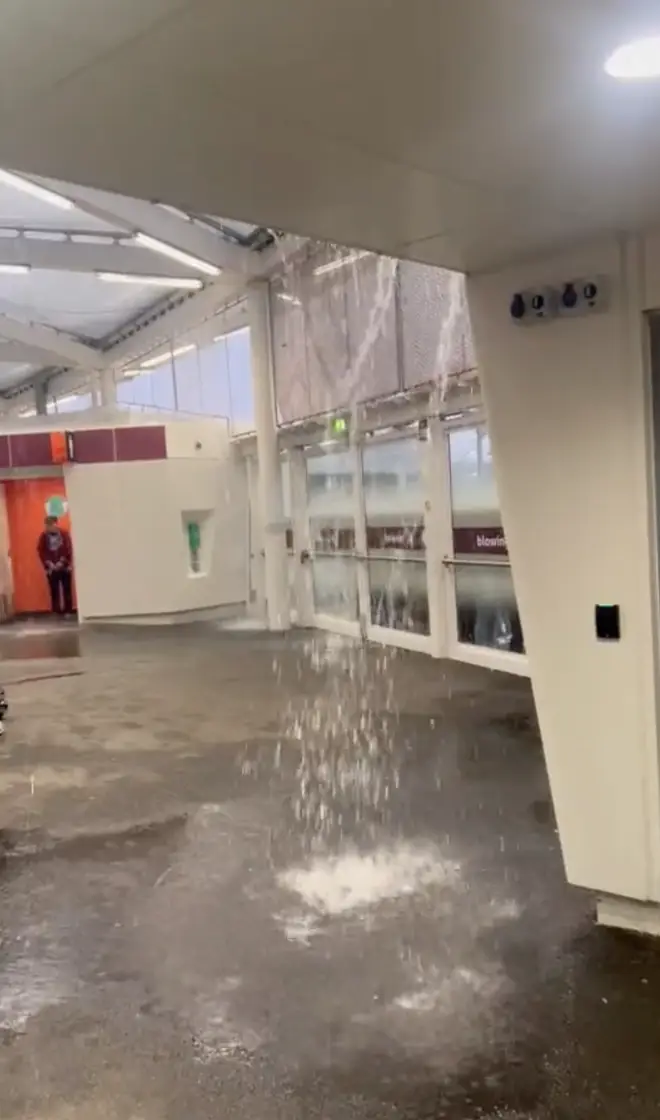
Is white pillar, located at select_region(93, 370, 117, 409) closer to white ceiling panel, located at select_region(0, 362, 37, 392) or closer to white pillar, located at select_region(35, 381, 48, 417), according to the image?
Result: white ceiling panel, located at select_region(0, 362, 37, 392)

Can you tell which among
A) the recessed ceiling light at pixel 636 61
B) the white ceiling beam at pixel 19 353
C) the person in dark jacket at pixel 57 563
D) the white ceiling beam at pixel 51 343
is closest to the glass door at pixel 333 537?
the person in dark jacket at pixel 57 563

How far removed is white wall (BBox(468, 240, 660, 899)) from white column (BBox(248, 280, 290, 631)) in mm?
7888

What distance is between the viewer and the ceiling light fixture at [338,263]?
9398 millimetres

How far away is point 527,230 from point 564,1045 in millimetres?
2294

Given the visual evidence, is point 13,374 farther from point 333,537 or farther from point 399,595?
point 399,595

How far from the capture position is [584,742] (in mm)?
3393

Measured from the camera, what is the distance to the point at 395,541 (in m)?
9.83

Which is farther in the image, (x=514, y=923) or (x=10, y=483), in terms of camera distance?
(x=10, y=483)

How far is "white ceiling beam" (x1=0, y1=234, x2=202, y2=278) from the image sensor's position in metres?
10.6

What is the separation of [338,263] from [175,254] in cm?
169

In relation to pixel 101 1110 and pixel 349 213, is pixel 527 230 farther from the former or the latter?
pixel 101 1110

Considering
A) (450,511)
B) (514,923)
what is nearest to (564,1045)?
(514,923)

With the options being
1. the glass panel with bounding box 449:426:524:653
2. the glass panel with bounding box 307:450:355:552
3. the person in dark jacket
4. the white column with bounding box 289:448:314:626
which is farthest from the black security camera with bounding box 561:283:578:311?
the person in dark jacket

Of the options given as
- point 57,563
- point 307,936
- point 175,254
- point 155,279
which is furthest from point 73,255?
point 307,936
